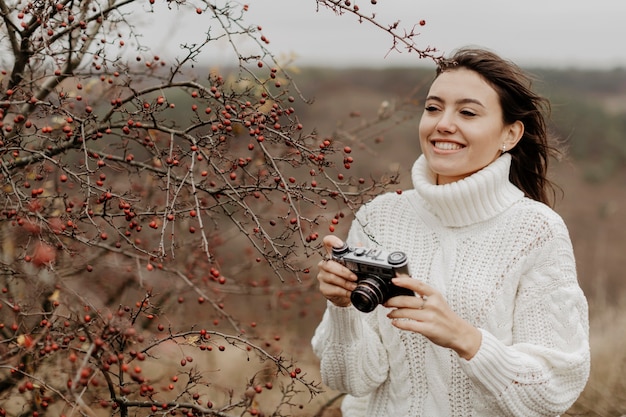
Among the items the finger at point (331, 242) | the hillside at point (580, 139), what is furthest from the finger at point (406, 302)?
the hillside at point (580, 139)

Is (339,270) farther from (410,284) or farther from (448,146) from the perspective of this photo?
(448,146)

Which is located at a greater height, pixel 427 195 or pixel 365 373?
pixel 427 195

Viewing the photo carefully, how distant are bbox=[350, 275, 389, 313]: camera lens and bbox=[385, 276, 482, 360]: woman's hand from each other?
0.04 meters

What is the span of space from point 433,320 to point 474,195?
465mm

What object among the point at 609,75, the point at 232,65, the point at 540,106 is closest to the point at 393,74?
the point at 609,75

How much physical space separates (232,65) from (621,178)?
1637 centimetres

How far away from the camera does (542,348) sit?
1905 millimetres

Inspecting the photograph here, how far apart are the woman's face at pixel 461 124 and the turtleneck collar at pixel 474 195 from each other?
0.05 m

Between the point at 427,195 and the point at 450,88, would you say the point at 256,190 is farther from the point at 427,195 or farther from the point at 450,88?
the point at 450,88

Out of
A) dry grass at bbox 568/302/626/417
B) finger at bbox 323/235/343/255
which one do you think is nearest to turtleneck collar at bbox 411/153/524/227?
finger at bbox 323/235/343/255

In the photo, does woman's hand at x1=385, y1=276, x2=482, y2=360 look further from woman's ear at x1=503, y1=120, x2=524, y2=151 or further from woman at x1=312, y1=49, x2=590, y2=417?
woman's ear at x1=503, y1=120, x2=524, y2=151

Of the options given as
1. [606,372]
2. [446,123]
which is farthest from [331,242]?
[606,372]

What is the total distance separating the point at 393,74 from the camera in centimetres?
2520

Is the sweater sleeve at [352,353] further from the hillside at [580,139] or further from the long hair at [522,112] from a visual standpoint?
the hillside at [580,139]
